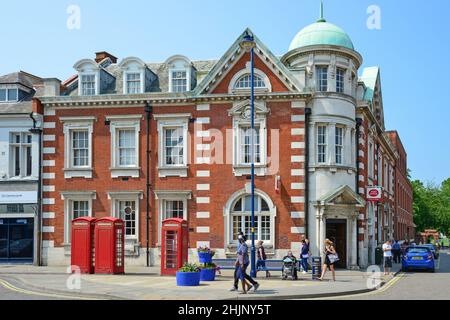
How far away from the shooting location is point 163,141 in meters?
33.9

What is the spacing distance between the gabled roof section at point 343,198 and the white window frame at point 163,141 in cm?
742

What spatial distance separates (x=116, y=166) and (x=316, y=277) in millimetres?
13347

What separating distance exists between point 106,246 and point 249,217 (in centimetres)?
826

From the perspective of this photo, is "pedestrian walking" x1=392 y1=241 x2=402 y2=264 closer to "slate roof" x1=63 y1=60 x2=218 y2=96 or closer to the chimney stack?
"slate roof" x1=63 y1=60 x2=218 y2=96

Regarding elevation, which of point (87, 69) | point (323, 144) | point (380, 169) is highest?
point (87, 69)

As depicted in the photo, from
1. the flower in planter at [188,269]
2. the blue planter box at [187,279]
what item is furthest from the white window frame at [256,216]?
the blue planter box at [187,279]

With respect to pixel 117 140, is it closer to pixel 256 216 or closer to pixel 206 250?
pixel 206 250

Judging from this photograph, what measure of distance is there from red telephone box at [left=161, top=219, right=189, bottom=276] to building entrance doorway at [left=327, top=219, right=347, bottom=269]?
31.2 feet

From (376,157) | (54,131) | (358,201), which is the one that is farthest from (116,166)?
(376,157)

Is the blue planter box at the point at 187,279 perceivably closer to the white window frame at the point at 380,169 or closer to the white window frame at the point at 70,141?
the white window frame at the point at 70,141

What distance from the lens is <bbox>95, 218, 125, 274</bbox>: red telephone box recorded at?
90.0ft

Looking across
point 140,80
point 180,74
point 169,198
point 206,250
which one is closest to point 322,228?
point 206,250
